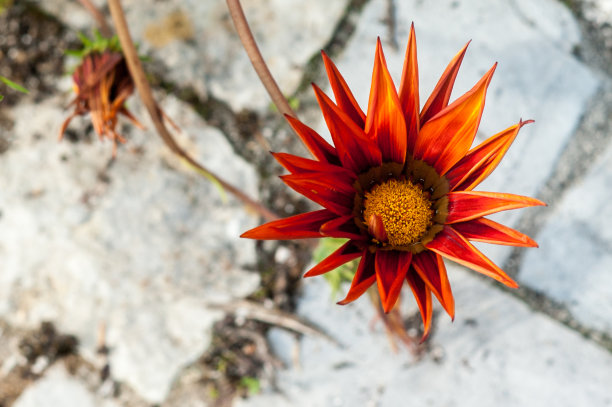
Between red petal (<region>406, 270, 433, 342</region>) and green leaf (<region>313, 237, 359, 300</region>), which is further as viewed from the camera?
green leaf (<region>313, 237, 359, 300</region>)

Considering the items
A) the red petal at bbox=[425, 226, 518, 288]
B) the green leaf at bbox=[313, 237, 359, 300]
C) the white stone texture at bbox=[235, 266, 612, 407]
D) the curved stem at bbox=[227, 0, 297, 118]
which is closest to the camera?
the red petal at bbox=[425, 226, 518, 288]

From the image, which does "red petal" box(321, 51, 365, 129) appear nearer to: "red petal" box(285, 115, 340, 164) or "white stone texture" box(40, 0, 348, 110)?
"red petal" box(285, 115, 340, 164)

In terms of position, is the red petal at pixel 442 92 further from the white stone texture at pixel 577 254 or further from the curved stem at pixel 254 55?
the white stone texture at pixel 577 254

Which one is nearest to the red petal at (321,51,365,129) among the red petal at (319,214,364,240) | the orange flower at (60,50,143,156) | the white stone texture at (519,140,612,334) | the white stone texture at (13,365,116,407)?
the red petal at (319,214,364,240)

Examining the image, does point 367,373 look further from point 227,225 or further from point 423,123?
point 423,123

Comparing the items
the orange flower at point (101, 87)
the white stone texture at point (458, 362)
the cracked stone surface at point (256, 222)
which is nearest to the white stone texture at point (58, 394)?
the cracked stone surface at point (256, 222)

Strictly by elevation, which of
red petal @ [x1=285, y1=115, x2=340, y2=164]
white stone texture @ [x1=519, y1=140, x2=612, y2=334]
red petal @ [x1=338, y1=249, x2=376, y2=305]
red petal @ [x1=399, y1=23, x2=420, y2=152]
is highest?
white stone texture @ [x1=519, y1=140, x2=612, y2=334]
